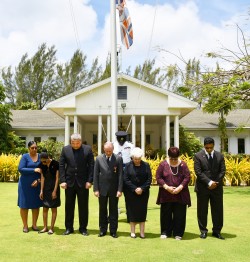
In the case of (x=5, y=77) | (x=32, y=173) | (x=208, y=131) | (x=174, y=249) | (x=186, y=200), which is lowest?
(x=174, y=249)

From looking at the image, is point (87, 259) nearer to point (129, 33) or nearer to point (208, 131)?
point (129, 33)

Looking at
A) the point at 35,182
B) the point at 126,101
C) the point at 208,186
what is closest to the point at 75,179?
the point at 35,182

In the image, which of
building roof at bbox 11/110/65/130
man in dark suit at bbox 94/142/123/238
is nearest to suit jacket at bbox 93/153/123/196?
man in dark suit at bbox 94/142/123/238

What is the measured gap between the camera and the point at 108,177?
7.33m

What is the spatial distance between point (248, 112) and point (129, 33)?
2931cm

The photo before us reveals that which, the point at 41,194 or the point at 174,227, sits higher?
the point at 41,194

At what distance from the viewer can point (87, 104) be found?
23453 millimetres

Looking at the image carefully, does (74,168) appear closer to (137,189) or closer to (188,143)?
(137,189)

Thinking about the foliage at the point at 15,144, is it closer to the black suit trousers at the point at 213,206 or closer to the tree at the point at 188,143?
the tree at the point at 188,143

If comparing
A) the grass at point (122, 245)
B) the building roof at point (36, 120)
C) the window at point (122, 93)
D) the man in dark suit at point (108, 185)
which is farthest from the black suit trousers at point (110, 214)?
the building roof at point (36, 120)

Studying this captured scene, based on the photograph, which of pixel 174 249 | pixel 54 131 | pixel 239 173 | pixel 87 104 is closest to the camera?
pixel 174 249

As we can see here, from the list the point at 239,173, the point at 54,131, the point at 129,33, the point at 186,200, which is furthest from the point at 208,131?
the point at 186,200

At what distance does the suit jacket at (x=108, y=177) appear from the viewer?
7.32m

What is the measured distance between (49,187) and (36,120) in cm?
2758
